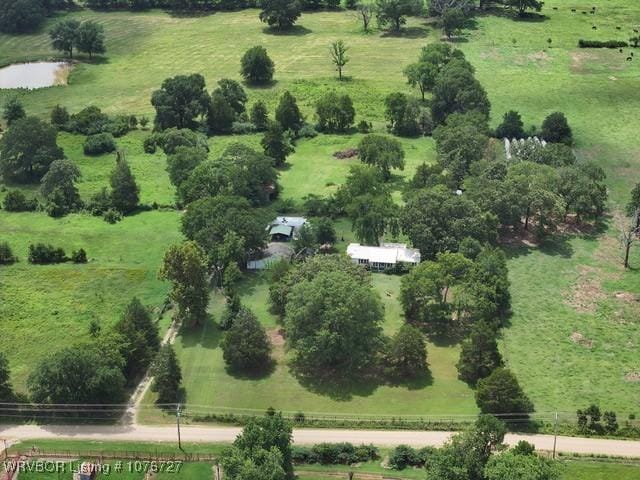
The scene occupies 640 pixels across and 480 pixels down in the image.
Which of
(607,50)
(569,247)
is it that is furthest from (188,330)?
(607,50)

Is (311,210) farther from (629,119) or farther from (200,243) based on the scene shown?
(629,119)

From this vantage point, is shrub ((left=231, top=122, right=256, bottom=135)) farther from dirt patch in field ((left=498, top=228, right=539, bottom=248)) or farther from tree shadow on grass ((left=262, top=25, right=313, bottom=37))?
tree shadow on grass ((left=262, top=25, right=313, bottom=37))

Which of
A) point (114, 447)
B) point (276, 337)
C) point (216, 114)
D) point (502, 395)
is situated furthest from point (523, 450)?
point (216, 114)

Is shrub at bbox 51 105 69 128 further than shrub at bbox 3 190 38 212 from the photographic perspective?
Yes

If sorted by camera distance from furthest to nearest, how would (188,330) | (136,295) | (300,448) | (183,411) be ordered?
(136,295), (188,330), (183,411), (300,448)

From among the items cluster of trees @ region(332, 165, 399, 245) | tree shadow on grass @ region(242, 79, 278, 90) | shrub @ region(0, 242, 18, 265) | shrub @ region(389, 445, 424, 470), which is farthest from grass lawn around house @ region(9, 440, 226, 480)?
tree shadow on grass @ region(242, 79, 278, 90)

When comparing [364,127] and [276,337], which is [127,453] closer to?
[276,337]

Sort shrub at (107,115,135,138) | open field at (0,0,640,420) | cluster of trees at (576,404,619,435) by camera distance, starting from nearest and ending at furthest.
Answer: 1. cluster of trees at (576,404,619,435)
2. open field at (0,0,640,420)
3. shrub at (107,115,135,138)
